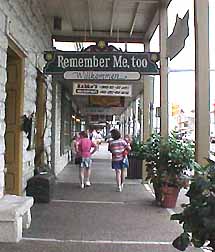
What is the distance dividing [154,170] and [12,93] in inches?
131

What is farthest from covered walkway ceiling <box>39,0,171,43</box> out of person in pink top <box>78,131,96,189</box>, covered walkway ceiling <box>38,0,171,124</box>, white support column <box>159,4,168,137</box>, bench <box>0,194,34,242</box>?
bench <box>0,194,34,242</box>

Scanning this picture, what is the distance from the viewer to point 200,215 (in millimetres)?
3215

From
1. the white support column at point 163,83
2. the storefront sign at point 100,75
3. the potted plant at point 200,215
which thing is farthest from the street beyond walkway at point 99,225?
the storefront sign at point 100,75

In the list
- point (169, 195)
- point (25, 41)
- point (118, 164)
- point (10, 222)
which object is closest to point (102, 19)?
point (118, 164)

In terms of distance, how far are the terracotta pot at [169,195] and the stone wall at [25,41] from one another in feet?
9.09

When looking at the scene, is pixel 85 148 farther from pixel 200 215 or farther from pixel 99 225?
pixel 200 215

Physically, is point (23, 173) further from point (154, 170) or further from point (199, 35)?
point (199, 35)

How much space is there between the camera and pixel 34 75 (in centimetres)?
961

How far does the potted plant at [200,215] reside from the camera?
3.18 meters

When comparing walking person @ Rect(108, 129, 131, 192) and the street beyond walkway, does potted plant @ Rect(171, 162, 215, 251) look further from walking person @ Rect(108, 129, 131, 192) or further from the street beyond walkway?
walking person @ Rect(108, 129, 131, 192)

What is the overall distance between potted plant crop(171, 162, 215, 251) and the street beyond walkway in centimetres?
237

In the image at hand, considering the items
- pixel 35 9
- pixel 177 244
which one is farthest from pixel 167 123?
pixel 177 244

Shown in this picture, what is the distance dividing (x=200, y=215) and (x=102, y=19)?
1020 cm

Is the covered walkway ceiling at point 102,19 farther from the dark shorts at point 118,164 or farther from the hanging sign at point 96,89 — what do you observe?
the dark shorts at point 118,164
